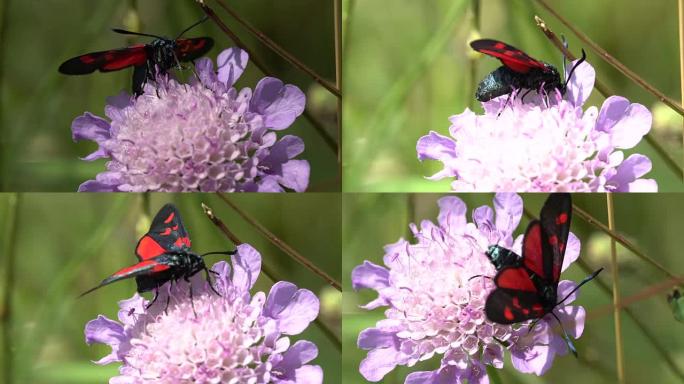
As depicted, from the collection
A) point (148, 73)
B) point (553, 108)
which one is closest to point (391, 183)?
point (553, 108)

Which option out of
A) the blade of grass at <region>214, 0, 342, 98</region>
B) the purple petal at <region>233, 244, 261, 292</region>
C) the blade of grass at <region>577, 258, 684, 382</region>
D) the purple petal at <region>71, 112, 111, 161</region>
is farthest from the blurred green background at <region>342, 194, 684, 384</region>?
the purple petal at <region>71, 112, 111, 161</region>

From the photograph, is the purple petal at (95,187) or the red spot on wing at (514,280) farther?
the purple petal at (95,187)

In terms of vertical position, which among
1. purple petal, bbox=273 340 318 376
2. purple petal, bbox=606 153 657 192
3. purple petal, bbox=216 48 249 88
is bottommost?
purple petal, bbox=273 340 318 376

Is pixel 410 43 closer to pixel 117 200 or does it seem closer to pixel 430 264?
pixel 430 264

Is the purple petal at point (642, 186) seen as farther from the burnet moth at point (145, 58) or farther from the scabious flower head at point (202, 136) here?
the burnet moth at point (145, 58)

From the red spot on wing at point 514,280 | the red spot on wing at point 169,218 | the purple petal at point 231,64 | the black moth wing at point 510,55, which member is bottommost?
the red spot on wing at point 514,280

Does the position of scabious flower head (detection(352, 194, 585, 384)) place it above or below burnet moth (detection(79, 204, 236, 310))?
below

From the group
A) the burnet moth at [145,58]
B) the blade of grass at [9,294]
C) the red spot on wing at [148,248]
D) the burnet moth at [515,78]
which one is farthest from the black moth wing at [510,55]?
the blade of grass at [9,294]

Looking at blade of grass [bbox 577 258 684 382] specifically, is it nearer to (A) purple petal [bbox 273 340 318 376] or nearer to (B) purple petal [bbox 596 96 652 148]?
(B) purple petal [bbox 596 96 652 148]
